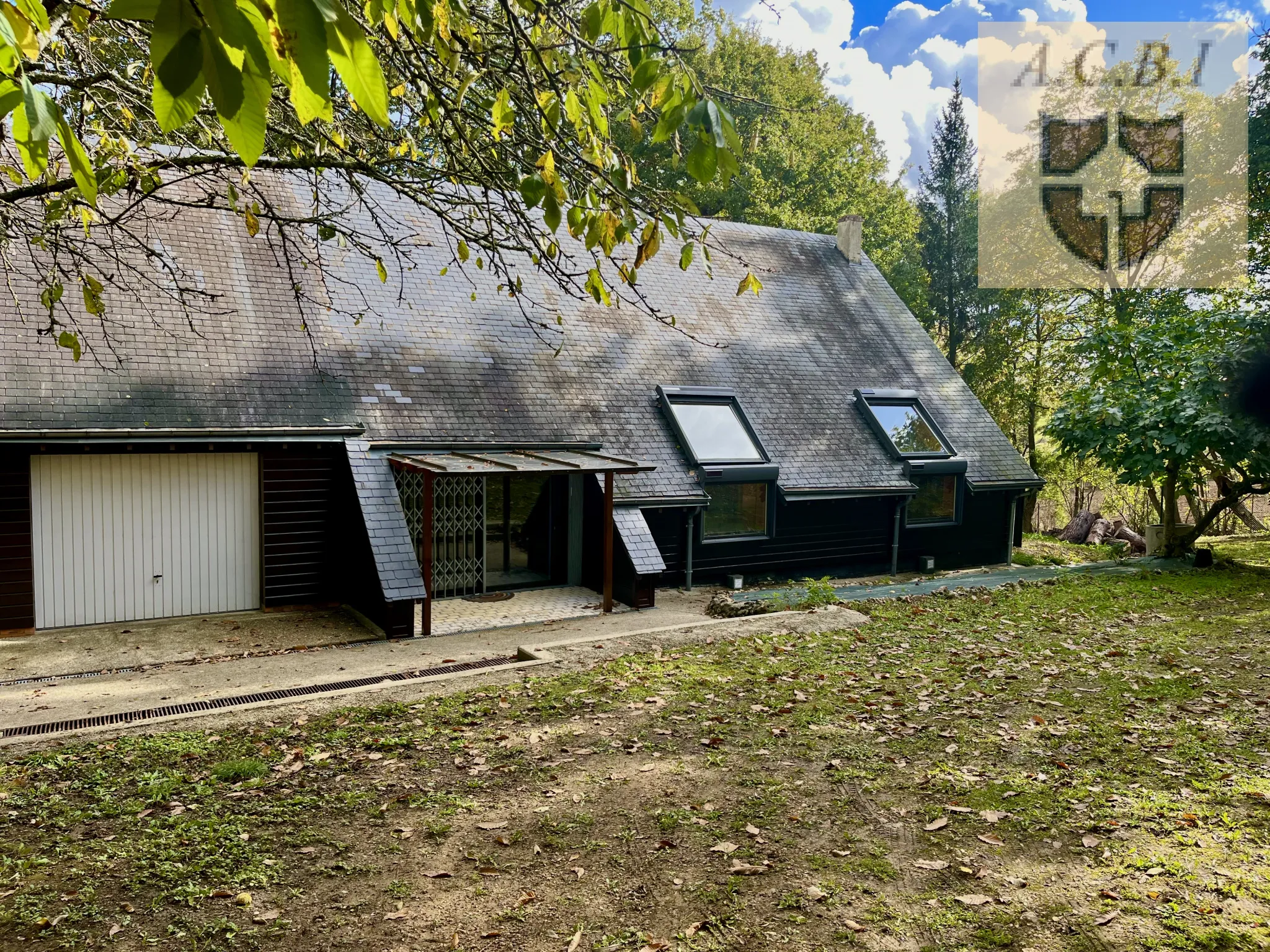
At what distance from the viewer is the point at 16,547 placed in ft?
33.2

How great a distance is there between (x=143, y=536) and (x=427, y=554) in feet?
12.5

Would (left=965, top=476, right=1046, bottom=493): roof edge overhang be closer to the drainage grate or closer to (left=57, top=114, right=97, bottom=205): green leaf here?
the drainage grate

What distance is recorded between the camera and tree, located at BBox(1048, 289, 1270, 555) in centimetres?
1391

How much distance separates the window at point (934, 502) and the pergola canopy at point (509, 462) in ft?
20.9

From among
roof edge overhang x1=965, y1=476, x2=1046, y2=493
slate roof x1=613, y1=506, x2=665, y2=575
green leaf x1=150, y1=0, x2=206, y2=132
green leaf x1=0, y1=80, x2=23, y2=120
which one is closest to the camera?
green leaf x1=150, y1=0, x2=206, y2=132

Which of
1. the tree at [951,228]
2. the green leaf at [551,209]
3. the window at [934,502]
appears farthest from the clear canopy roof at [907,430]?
the tree at [951,228]

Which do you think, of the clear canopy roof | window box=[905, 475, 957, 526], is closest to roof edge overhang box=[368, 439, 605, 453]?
the clear canopy roof

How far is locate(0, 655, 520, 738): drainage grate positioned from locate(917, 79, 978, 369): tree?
93.7 feet

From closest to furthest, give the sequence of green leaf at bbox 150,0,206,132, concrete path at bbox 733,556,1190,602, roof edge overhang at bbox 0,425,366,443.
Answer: green leaf at bbox 150,0,206,132, roof edge overhang at bbox 0,425,366,443, concrete path at bbox 733,556,1190,602

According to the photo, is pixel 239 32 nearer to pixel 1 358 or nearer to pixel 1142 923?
pixel 1142 923

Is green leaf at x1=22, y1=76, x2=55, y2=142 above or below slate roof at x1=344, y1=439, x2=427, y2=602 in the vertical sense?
above

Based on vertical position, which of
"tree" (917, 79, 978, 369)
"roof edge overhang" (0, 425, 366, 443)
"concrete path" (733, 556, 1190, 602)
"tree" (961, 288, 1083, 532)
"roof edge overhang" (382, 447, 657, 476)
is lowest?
"concrete path" (733, 556, 1190, 602)

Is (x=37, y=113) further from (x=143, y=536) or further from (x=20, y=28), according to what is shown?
(x=143, y=536)

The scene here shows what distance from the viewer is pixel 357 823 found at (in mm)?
4695
